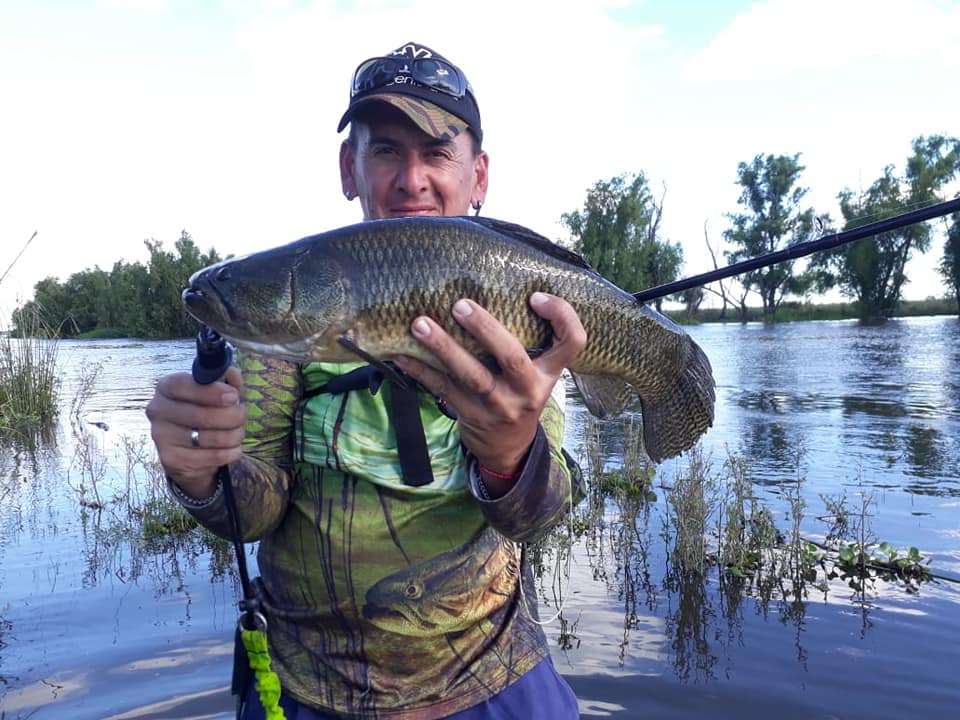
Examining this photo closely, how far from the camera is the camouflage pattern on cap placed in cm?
283

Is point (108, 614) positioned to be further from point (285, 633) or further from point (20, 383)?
point (20, 383)

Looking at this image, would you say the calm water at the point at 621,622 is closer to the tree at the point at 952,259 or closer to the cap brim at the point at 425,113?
the cap brim at the point at 425,113

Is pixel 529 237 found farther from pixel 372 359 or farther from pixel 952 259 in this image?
pixel 952 259

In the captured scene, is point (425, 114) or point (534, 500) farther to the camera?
point (425, 114)

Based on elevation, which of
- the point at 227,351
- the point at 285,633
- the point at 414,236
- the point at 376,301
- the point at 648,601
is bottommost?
the point at 648,601

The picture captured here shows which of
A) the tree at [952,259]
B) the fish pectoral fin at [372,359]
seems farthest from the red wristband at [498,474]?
the tree at [952,259]

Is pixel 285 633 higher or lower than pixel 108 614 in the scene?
higher

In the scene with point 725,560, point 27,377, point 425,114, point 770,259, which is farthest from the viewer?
point 27,377

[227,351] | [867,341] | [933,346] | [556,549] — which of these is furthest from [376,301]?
[867,341]

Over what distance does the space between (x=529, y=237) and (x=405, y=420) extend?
2.45ft

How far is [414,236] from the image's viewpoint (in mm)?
2252

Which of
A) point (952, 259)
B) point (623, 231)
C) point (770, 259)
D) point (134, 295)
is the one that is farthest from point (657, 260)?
point (770, 259)

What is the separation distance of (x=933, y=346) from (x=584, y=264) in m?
36.4

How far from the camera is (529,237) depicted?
2408 millimetres
